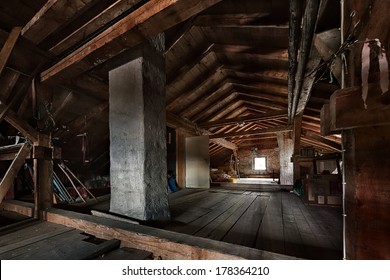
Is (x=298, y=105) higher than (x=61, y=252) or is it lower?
higher

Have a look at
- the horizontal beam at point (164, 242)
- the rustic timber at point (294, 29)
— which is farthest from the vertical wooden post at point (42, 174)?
the rustic timber at point (294, 29)

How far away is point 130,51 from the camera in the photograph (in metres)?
2.09

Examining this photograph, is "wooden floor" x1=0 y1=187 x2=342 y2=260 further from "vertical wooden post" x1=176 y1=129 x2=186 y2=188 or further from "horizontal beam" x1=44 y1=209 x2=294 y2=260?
"vertical wooden post" x1=176 y1=129 x2=186 y2=188

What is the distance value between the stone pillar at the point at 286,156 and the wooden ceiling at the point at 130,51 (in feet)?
11.5

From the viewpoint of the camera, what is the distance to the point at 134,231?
156 cm

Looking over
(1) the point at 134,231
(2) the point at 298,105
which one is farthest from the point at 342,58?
(2) the point at 298,105

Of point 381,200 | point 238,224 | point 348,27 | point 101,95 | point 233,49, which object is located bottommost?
point 238,224

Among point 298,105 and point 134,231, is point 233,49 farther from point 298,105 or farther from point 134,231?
point 134,231

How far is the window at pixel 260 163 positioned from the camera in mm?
14062

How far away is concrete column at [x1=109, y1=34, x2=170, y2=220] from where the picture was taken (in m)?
1.91

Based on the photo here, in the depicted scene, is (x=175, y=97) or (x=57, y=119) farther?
(x=175, y=97)

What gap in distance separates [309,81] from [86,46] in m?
→ 2.90

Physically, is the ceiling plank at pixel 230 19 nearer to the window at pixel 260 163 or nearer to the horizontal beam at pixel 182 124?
the horizontal beam at pixel 182 124

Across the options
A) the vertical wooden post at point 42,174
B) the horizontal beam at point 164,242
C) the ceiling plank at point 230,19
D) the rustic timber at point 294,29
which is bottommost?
the horizontal beam at point 164,242
